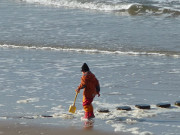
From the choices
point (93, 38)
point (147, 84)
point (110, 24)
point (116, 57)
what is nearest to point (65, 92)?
point (147, 84)

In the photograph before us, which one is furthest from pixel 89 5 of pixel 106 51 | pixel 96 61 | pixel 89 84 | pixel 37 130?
pixel 37 130

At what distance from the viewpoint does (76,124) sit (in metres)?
9.98

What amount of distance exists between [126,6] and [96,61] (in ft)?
41.2

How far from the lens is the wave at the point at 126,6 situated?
26.0 metres

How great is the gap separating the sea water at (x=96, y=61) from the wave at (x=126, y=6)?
0.05m

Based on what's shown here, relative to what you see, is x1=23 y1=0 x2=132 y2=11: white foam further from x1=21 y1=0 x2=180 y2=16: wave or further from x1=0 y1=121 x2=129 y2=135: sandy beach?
x1=0 y1=121 x2=129 y2=135: sandy beach

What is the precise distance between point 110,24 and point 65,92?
10.5 meters

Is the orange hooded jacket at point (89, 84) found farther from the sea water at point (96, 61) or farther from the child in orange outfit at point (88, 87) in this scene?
the sea water at point (96, 61)

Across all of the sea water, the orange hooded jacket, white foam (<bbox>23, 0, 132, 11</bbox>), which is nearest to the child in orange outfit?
the orange hooded jacket

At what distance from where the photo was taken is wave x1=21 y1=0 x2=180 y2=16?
25984mm

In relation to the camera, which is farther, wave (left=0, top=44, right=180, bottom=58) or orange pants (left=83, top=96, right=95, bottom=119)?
wave (left=0, top=44, right=180, bottom=58)

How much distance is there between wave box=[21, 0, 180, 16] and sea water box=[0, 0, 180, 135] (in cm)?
5

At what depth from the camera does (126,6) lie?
1100 inches

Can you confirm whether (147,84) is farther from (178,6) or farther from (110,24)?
(178,6)
